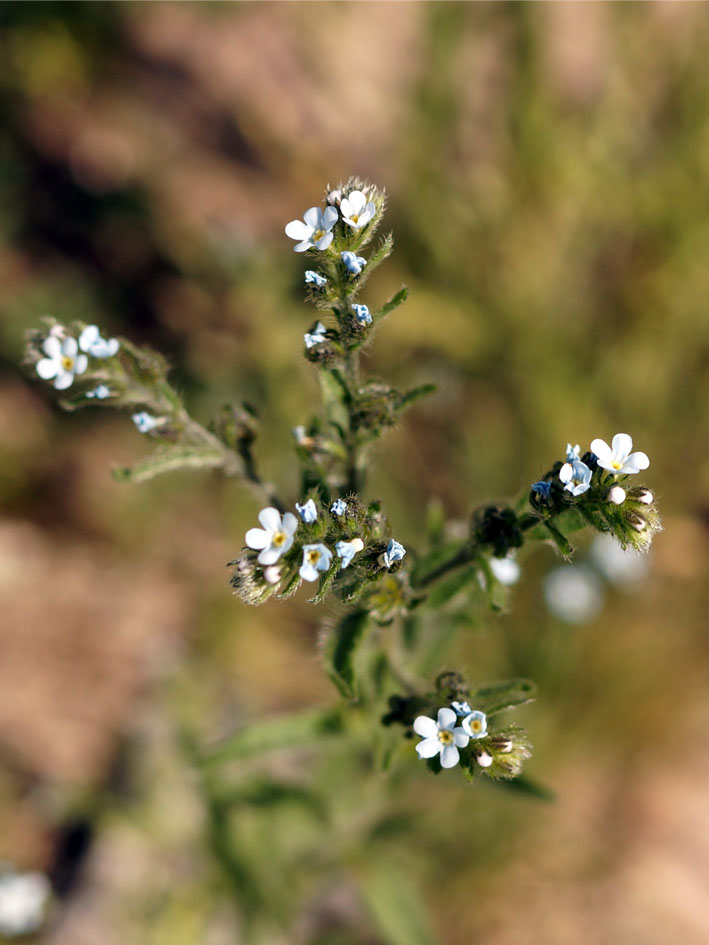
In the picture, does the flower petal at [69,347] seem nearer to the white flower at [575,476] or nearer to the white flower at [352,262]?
the white flower at [352,262]

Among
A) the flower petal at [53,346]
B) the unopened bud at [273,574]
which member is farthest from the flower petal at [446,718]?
the flower petal at [53,346]

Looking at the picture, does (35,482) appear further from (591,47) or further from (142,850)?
(591,47)

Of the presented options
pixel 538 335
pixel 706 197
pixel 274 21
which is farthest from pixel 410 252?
pixel 274 21

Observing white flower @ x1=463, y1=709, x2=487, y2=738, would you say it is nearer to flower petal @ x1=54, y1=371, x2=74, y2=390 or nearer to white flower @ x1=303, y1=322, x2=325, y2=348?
white flower @ x1=303, y1=322, x2=325, y2=348

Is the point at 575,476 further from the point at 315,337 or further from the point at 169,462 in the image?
the point at 169,462

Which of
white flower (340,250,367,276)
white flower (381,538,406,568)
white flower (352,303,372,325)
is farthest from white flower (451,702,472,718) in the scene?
white flower (340,250,367,276)

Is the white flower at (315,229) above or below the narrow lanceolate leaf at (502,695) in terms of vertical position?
above
